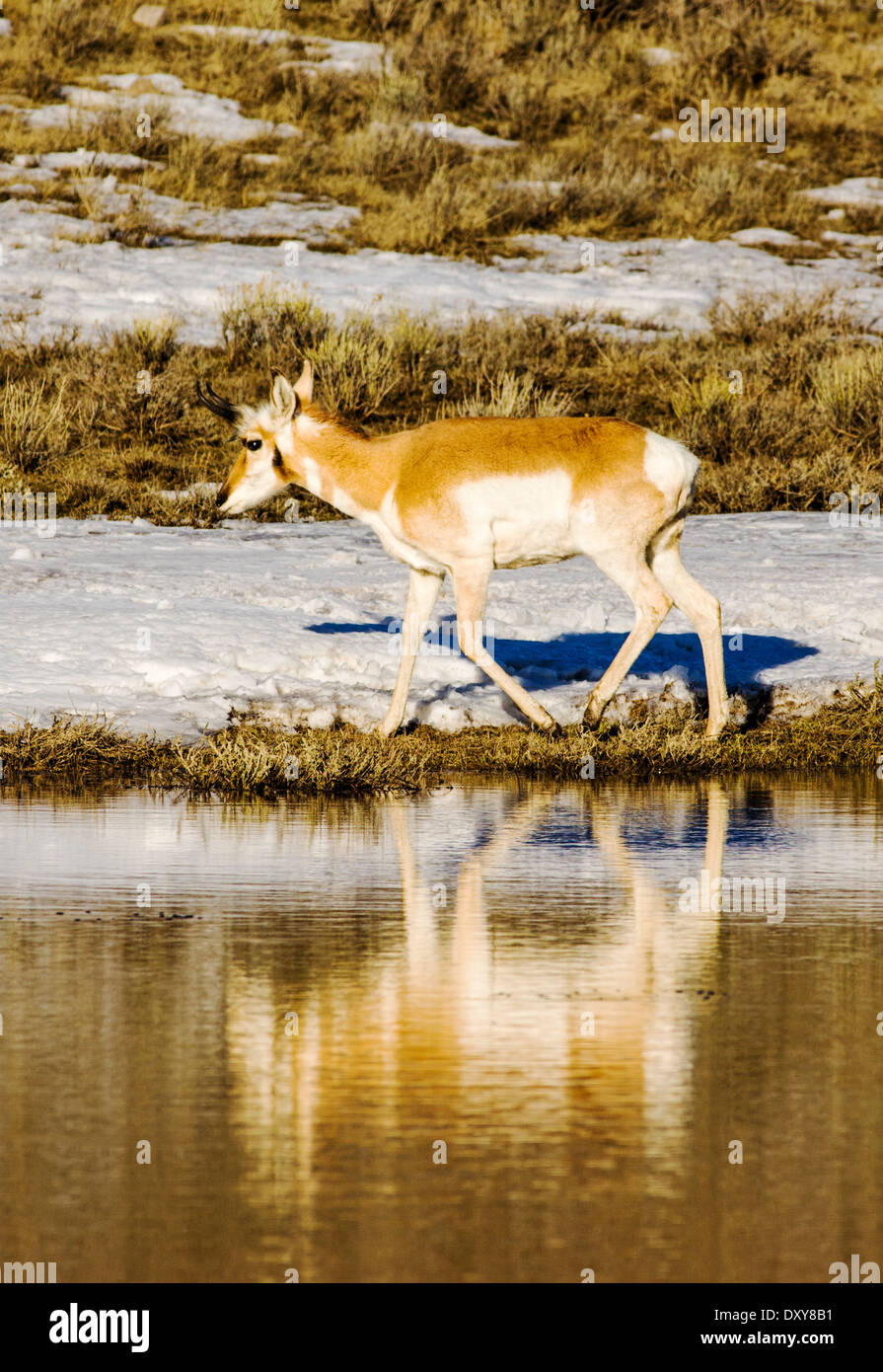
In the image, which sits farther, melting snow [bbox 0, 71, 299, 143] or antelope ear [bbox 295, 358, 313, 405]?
melting snow [bbox 0, 71, 299, 143]

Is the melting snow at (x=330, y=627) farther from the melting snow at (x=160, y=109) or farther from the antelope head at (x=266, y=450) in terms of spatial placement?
the melting snow at (x=160, y=109)

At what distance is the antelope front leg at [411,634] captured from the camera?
11.7 metres

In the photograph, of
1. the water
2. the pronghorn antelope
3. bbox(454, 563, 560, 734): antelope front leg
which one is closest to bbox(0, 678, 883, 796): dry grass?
bbox(454, 563, 560, 734): antelope front leg

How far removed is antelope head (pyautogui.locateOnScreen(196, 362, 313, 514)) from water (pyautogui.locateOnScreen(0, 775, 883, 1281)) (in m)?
3.79

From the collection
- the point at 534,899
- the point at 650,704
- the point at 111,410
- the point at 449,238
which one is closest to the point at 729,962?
the point at 534,899

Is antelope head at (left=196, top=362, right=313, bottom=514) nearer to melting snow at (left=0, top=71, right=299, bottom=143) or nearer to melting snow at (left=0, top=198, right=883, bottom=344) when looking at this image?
melting snow at (left=0, top=198, right=883, bottom=344)

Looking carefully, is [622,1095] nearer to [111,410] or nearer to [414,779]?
[414,779]

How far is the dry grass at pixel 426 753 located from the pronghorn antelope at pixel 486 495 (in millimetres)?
294

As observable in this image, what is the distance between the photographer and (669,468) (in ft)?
39.3

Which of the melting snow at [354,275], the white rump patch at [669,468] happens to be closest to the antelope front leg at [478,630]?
the white rump patch at [669,468]

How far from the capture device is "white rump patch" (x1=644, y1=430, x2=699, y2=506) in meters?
11.9

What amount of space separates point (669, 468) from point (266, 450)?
99.0 inches

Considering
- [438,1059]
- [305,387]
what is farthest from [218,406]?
[438,1059]

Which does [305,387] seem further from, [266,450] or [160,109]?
[160,109]
